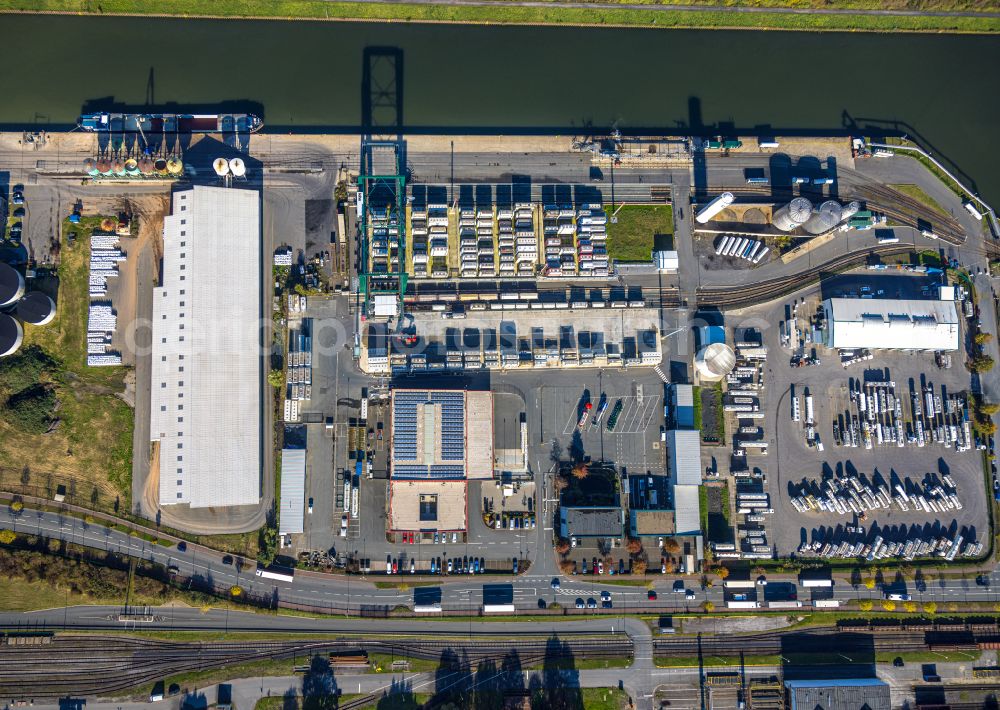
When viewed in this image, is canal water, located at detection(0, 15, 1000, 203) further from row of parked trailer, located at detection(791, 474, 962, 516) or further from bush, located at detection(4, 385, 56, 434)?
row of parked trailer, located at detection(791, 474, 962, 516)

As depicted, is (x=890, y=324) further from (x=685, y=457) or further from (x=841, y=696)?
(x=841, y=696)

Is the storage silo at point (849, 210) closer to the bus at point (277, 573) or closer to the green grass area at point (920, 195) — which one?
the green grass area at point (920, 195)

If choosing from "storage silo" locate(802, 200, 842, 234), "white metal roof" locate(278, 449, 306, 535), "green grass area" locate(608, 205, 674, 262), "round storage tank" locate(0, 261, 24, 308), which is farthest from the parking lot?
"round storage tank" locate(0, 261, 24, 308)

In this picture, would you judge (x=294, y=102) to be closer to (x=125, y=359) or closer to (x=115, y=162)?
(x=115, y=162)

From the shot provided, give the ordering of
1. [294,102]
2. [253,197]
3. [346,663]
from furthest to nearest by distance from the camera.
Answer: [294,102]
[253,197]
[346,663]

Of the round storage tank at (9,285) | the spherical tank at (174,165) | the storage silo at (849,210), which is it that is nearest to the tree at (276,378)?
the spherical tank at (174,165)

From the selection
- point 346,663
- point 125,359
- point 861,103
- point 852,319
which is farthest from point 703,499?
point 125,359
